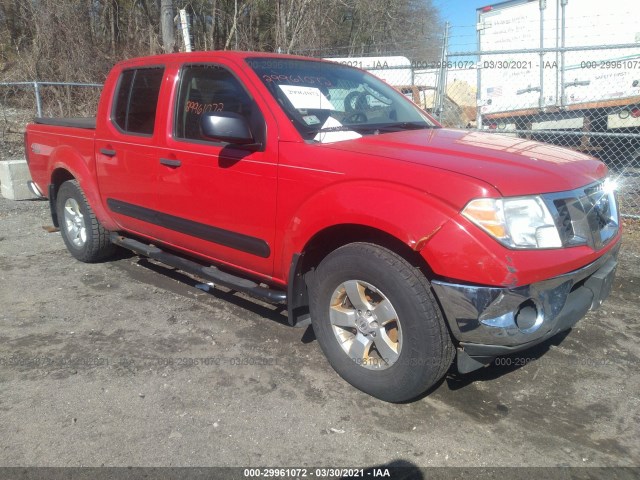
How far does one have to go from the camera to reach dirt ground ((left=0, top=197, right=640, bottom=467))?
8.52 ft

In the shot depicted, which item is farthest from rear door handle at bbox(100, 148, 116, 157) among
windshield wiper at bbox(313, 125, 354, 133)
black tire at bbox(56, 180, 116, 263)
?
windshield wiper at bbox(313, 125, 354, 133)

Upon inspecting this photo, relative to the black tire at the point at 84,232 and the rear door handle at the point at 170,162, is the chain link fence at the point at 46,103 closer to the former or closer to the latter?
the black tire at the point at 84,232

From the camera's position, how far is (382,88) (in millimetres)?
4223

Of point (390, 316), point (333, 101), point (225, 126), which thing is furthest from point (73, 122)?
point (390, 316)

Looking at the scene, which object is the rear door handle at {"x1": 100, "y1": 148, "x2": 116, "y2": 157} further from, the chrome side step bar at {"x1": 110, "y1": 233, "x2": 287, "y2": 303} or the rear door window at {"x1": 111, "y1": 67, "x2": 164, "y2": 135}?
the chrome side step bar at {"x1": 110, "y1": 233, "x2": 287, "y2": 303}

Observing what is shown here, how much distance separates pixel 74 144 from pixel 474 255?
3982mm

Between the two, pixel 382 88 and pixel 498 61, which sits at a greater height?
pixel 498 61

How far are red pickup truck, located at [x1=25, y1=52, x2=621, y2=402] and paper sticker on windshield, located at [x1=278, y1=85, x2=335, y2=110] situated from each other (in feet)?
0.03

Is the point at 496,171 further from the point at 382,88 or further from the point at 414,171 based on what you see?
the point at 382,88

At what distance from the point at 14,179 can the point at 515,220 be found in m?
8.07

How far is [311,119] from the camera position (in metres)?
3.32

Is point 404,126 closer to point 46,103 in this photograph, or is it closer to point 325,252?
point 325,252

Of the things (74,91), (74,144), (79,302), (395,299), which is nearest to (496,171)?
(395,299)

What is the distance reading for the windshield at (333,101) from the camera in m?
3.31
